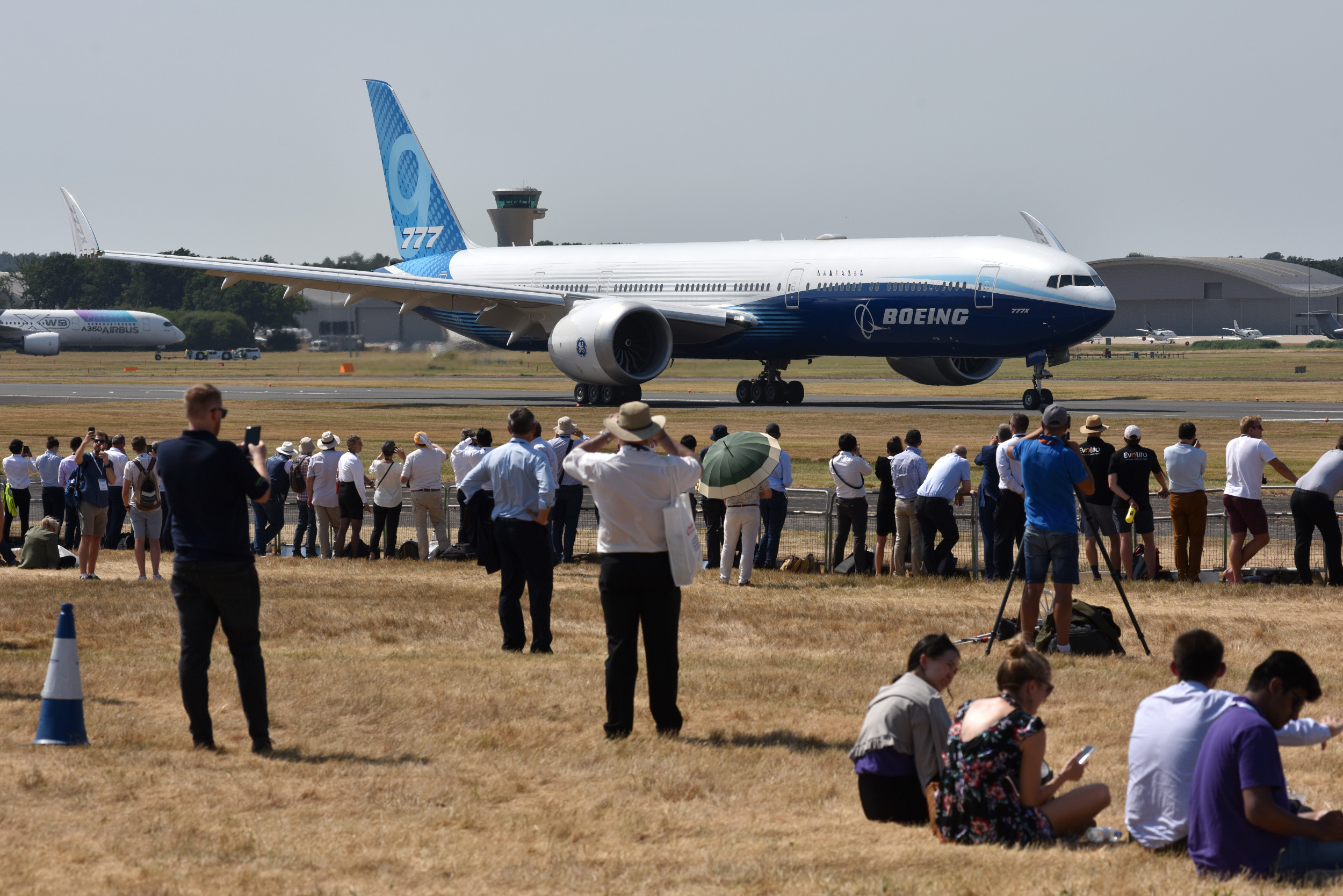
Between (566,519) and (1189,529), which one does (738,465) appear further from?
(1189,529)

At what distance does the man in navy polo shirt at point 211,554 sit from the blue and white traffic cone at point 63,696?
638mm

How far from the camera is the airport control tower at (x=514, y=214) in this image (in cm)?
9644

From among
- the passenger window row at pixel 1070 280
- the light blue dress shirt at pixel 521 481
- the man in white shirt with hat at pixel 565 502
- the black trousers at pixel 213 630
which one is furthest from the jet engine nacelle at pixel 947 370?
the black trousers at pixel 213 630

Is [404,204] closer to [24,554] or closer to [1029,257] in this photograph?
[1029,257]

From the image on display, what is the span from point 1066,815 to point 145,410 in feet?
135

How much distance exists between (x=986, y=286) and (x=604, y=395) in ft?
37.3

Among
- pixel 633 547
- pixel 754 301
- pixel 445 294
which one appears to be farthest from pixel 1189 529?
pixel 445 294

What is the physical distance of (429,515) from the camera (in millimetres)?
18781

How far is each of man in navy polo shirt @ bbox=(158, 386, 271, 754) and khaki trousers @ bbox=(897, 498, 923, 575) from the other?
920cm

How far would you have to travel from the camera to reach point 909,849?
683 centimetres

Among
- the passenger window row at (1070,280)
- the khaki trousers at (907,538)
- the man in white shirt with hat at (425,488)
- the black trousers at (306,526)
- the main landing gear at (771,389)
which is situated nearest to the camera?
the khaki trousers at (907,538)

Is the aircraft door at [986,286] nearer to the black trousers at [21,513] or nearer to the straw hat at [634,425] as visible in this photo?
the black trousers at [21,513]

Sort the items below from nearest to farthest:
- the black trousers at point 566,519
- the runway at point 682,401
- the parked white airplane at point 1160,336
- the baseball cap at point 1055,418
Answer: the baseball cap at point 1055,418
the black trousers at point 566,519
the runway at point 682,401
the parked white airplane at point 1160,336

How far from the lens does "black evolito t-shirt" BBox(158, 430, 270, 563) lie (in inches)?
329
